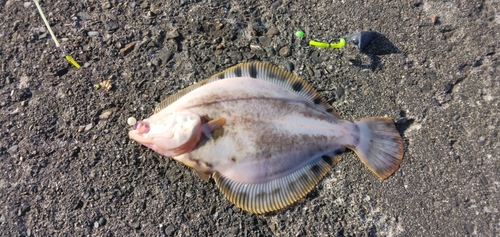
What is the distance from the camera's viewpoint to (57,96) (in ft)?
7.79

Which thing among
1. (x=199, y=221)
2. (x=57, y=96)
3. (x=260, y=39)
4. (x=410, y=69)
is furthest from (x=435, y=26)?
(x=57, y=96)

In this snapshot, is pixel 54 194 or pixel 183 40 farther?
pixel 183 40

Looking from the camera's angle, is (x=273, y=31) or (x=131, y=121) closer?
(x=131, y=121)

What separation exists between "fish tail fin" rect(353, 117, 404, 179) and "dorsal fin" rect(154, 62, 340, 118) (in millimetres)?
303

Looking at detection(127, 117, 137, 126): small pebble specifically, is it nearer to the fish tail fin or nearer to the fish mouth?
the fish mouth

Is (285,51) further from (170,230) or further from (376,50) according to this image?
(170,230)

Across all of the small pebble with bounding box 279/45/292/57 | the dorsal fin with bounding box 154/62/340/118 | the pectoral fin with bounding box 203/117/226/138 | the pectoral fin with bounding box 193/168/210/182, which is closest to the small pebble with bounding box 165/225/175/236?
the pectoral fin with bounding box 193/168/210/182

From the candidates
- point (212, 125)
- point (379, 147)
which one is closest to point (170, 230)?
point (212, 125)

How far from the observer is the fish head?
1.96 meters

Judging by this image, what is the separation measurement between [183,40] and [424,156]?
5.97 feet

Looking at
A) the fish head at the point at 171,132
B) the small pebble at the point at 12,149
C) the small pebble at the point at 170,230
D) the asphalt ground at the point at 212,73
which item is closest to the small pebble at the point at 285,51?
the asphalt ground at the point at 212,73

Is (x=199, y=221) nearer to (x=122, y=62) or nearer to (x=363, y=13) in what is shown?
(x=122, y=62)

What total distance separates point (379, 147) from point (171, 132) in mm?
1272

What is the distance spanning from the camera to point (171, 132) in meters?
1.98
